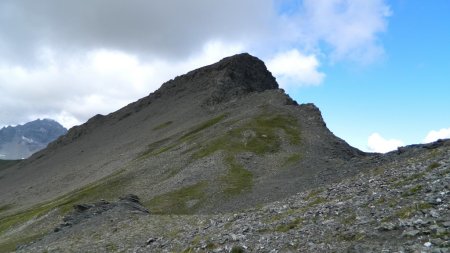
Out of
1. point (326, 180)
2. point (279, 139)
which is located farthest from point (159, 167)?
point (326, 180)

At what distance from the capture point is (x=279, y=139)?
11094cm

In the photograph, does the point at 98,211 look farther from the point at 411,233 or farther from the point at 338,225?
the point at 411,233

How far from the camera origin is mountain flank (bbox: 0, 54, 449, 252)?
102ft

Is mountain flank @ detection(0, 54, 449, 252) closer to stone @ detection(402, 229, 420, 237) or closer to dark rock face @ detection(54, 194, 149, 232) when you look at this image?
stone @ detection(402, 229, 420, 237)

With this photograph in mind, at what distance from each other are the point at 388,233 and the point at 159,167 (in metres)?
82.7

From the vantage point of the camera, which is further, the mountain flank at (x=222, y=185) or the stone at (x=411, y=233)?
the mountain flank at (x=222, y=185)

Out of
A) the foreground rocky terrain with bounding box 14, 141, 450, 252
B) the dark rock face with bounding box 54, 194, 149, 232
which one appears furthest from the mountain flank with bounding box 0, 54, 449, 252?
the dark rock face with bounding box 54, 194, 149, 232

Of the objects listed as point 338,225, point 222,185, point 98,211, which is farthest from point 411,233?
point 222,185

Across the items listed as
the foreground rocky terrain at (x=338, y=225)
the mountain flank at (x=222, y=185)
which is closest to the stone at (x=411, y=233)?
the foreground rocky terrain at (x=338, y=225)

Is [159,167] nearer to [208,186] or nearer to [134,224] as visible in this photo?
[208,186]

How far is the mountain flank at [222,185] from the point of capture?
3123 centimetres

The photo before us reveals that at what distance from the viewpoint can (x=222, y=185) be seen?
265 ft

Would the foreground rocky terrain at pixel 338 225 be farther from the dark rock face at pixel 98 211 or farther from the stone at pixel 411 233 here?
the dark rock face at pixel 98 211

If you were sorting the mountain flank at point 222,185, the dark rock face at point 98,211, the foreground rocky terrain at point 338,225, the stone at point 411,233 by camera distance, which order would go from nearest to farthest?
the stone at point 411,233 → the foreground rocky terrain at point 338,225 → the mountain flank at point 222,185 → the dark rock face at point 98,211
